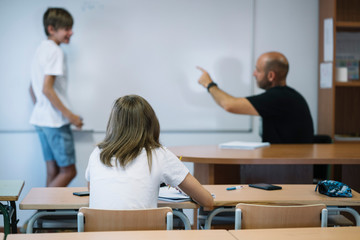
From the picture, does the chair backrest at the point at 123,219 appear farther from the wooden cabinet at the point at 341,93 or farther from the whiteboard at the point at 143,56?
the wooden cabinet at the point at 341,93

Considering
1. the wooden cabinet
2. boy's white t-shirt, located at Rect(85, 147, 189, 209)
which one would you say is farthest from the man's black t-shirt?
boy's white t-shirt, located at Rect(85, 147, 189, 209)

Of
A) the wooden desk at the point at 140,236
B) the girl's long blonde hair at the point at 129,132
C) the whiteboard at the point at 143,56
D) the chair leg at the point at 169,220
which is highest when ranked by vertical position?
the whiteboard at the point at 143,56

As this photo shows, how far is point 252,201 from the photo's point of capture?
225 cm

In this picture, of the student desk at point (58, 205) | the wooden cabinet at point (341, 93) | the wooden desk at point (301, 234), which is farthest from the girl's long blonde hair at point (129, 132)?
the wooden cabinet at point (341, 93)

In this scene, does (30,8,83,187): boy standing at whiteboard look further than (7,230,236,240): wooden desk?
Yes

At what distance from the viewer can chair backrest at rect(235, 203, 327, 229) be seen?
6.44 feet

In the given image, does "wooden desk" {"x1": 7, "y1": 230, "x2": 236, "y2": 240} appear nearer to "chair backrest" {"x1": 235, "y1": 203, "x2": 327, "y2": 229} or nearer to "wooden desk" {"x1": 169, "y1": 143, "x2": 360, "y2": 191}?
"chair backrest" {"x1": 235, "y1": 203, "x2": 327, "y2": 229}

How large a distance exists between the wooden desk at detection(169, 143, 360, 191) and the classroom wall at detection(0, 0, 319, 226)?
120 centimetres

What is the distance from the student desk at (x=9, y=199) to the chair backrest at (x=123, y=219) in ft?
1.59

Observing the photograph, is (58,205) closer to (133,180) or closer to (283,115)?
(133,180)

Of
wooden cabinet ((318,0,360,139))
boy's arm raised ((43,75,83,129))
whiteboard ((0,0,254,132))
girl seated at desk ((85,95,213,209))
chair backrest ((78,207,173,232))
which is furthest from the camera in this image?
wooden cabinet ((318,0,360,139))

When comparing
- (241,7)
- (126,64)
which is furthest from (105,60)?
(241,7)

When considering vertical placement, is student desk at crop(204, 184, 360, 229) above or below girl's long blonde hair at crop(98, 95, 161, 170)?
below

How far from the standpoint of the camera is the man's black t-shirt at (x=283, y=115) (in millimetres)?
3668
